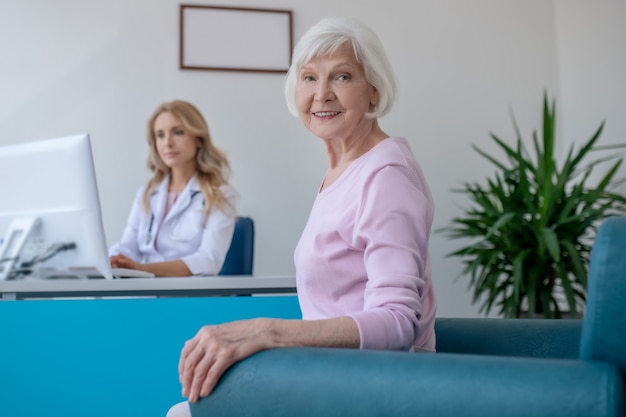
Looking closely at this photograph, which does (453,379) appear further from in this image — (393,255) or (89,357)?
(89,357)

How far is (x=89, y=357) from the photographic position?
79.2 inches

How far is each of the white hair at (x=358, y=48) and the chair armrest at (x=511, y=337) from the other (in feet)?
1.68

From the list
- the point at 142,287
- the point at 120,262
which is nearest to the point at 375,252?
the point at 142,287

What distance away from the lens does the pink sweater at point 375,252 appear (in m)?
1.26

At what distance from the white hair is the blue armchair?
720 millimetres

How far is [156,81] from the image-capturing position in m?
4.46

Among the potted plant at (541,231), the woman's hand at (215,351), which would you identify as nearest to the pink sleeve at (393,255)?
the woman's hand at (215,351)

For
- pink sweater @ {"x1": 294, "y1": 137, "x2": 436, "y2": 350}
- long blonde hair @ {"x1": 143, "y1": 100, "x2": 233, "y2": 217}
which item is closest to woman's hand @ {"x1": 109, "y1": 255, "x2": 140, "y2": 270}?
long blonde hair @ {"x1": 143, "y1": 100, "x2": 233, "y2": 217}

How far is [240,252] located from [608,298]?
266 cm

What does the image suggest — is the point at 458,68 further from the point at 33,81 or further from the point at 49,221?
the point at 49,221

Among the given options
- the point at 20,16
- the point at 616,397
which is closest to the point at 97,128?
the point at 20,16

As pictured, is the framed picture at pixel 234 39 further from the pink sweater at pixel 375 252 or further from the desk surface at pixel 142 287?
the pink sweater at pixel 375 252

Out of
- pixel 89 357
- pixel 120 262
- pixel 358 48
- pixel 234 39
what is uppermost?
pixel 234 39

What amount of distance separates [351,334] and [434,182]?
3609 millimetres
